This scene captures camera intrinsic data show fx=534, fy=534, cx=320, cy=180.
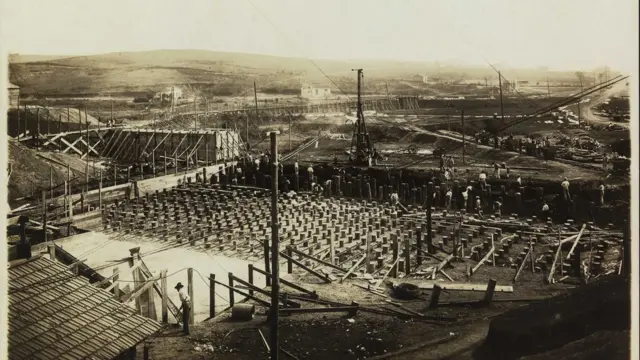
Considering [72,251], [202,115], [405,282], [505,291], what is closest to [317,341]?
[405,282]

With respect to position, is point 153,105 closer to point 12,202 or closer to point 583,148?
point 12,202

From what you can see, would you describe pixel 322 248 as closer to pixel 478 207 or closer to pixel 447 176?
pixel 478 207

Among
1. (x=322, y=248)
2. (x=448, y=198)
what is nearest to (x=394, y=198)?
(x=448, y=198)

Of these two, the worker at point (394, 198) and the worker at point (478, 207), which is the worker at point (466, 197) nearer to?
the worker at point (478, 207)

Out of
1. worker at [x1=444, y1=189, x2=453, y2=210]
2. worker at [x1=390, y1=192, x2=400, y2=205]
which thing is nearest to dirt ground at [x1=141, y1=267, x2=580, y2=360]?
worker at [x1=444, y1=189, x2=453, y2=210]

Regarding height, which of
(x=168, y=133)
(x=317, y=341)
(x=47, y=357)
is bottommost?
(x=317, y=341)

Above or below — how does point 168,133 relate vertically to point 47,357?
above

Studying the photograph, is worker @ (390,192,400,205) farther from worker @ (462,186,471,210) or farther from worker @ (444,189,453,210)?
worker @ (462,186,471,210)
